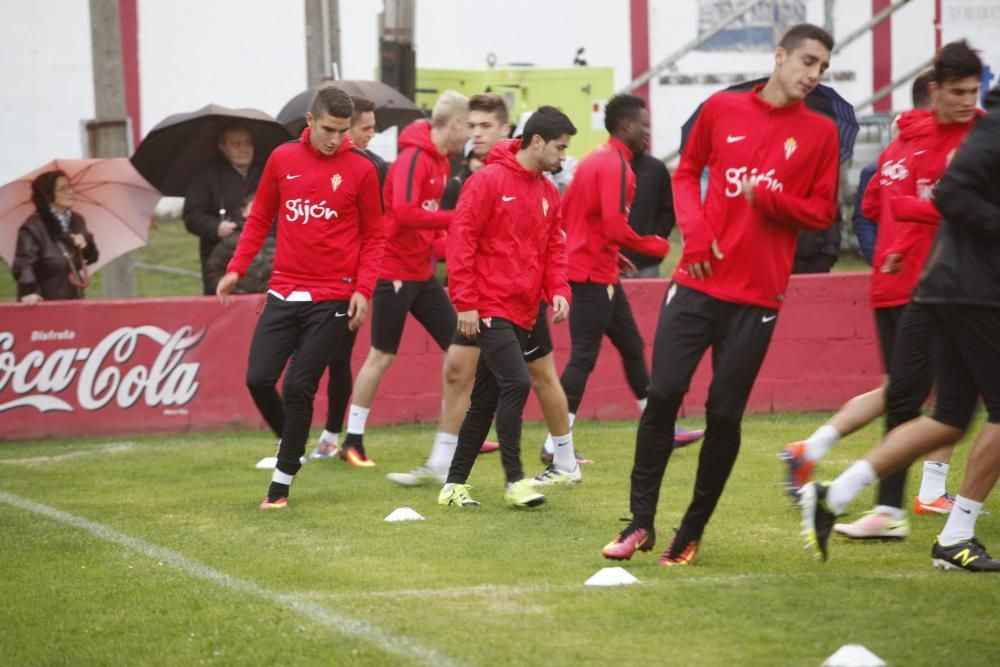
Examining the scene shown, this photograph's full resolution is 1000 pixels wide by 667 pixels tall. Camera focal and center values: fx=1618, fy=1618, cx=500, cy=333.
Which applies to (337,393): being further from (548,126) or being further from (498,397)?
(548,126)

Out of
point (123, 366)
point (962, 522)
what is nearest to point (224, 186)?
point (123, 366)

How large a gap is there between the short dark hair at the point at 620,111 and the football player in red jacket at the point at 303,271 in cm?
172

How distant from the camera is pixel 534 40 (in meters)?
24.2

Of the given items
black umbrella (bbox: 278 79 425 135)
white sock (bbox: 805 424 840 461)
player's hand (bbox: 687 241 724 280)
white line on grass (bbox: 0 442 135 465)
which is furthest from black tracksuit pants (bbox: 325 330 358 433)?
player's hand (bbox: 687 241 724 280)

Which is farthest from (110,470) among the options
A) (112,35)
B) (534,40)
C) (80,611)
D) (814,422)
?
(534,40)

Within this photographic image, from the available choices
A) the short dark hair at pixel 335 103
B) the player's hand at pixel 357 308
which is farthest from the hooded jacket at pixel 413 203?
Answer: the short dark hair at pixel 335 103

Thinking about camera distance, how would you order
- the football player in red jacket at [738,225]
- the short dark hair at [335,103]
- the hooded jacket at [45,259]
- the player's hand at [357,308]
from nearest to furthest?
1. the football player in red jacket at [738,225]
2. the short dark hair at [335,103]
3. the player's hand at [357,308]
4. the hooded jacket at [45,259]

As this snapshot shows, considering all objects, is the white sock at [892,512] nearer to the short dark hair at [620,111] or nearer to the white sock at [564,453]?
the white sock at [564,453]

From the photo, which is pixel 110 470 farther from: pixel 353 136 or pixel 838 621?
pixel 838 621

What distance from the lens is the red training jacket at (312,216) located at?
8.61 metres

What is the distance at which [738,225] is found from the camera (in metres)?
6.32

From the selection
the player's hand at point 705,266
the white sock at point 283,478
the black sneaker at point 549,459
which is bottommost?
the black sneaker at point 549,459

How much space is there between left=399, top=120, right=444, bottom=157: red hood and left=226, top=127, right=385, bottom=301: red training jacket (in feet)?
3.64

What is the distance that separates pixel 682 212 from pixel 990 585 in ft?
6.06
